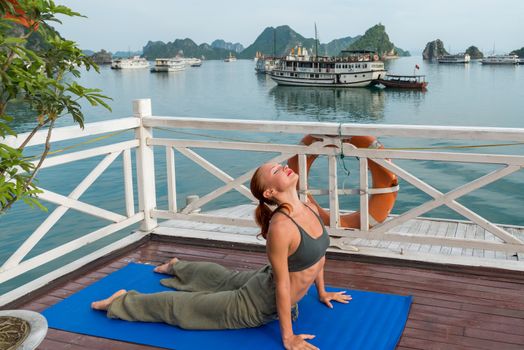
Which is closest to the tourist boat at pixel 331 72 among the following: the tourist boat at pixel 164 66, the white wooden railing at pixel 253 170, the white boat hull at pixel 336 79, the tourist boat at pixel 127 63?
the white boat hull at pixel 336 79

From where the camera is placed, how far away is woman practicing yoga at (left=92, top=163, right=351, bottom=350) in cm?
297

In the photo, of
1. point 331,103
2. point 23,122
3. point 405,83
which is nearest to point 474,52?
point 405,83

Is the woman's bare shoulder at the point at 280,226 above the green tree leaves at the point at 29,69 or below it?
below

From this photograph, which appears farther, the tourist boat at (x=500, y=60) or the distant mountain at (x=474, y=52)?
the distant mountain at (x=474, y=52)

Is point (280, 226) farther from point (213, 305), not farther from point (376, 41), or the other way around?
point (376, 41)

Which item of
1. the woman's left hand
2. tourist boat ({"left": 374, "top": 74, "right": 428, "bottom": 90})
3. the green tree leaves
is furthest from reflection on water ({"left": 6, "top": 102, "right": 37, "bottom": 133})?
tourist boat ({"left": 374, "top": 74, "right": 428, "bottom": 90})

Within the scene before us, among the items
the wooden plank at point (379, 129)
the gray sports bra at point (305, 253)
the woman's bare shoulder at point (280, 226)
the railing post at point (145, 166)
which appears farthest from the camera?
the railing post at point (145, 166)

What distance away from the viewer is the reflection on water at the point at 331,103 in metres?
42.3

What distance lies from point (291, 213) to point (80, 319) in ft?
4.99

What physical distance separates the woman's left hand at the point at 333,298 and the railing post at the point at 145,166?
81.8 inches

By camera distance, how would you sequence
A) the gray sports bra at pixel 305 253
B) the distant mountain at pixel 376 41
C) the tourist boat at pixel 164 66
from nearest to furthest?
the gray sports bra at pixel 305 253
the tourist boat at pixel 164 66
the distant mountain at pixel 376 41

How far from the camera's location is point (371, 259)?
14.3ft

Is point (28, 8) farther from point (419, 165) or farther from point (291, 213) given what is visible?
point (419, 165)

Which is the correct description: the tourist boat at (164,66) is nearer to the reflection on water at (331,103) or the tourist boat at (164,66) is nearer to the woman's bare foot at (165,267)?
the reflection on water at (331,103)
